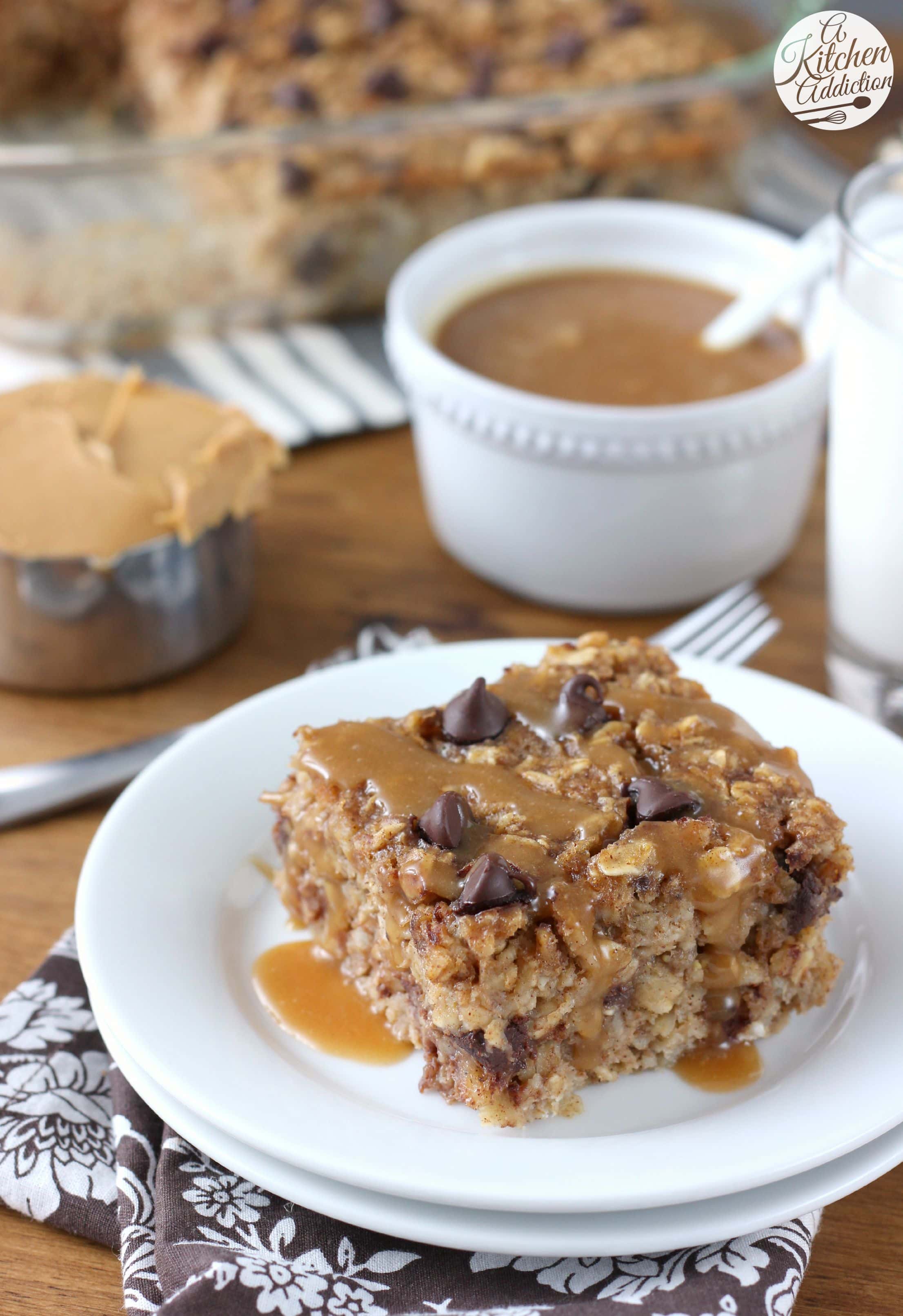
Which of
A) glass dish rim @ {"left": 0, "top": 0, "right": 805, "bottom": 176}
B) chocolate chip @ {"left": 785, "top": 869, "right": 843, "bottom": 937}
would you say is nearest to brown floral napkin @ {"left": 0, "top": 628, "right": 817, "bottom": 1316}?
chocolate chip @ {"left": 785, "top": 869, "right": 843, "bottom": 937}

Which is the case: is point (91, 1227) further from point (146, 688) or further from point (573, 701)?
point (146, 688)

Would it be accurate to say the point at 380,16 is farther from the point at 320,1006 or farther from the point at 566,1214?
the point at 566,1214

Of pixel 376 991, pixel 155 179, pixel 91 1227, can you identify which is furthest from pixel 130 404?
pixel 91 1227

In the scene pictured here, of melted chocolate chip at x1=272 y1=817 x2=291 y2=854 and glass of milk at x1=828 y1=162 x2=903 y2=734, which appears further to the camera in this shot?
glass of milk at x1=828 y1=162 x2=903 y2=734

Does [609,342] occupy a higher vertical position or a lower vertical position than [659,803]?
lower

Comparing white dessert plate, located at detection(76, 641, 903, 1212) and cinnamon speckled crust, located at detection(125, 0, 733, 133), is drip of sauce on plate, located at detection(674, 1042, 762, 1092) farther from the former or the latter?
cinnamon speckled crust, located at detection(125, 0, 733, 133)

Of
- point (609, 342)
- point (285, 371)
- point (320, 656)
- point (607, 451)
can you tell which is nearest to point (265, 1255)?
point (320, 656)
